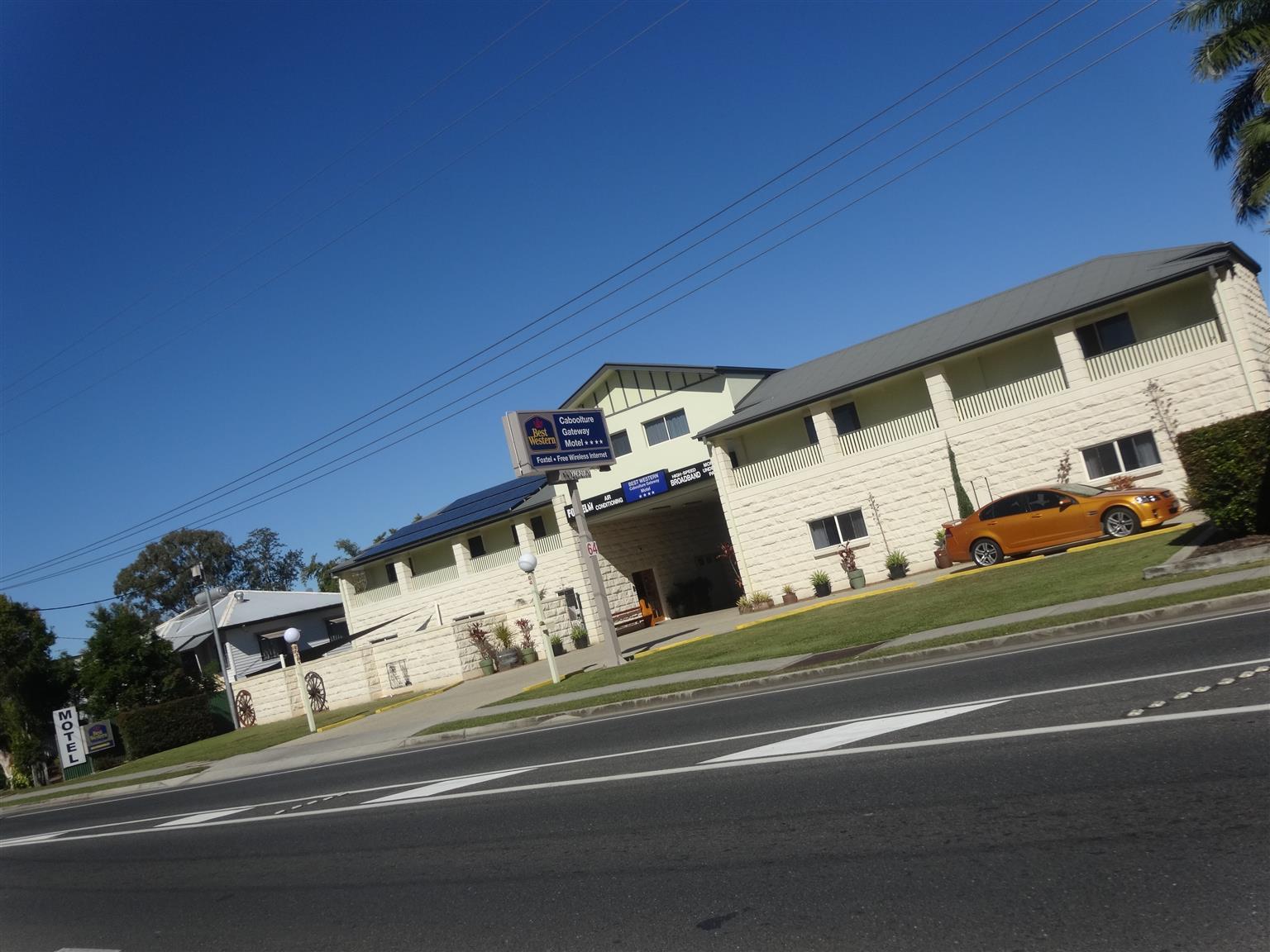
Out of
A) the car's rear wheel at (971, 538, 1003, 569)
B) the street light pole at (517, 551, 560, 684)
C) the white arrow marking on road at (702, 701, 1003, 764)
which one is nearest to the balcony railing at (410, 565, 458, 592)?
the street light pole at (517, 551, 560, 684)

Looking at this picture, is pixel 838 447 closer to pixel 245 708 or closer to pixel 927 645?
pixel 927 645

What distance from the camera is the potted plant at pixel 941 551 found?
1107 inches

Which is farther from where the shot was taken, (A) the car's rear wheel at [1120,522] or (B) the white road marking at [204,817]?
(A) the car's rear wheel at [1120,522]

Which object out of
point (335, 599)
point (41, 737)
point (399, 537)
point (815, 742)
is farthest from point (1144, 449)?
point (335, 599)

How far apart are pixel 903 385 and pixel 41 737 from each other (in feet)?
116

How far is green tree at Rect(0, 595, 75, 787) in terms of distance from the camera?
129 ft

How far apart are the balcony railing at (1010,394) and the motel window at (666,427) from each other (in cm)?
1056

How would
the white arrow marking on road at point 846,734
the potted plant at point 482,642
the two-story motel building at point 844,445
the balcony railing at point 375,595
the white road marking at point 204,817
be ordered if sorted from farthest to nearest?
the balcony railing at point 375,595
the potted plant at point 482,642
the two-story motel building at point 844,445
the white road marking at point 204,817
the white arrow marking on road at point 846,734

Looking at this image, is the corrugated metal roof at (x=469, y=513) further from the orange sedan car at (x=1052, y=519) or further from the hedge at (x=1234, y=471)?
the hedge at (x=1234, y=471)

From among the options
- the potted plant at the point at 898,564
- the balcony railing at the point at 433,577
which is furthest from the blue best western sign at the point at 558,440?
the balcony railing at the point at 433,577

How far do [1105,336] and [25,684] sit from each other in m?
39.9

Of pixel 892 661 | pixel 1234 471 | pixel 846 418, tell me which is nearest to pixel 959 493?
pixel 846 418

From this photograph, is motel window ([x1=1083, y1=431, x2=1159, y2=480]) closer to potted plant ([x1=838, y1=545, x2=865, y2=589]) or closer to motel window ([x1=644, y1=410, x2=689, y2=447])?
potted plant ([x1=838, y1=545, x2=865, y2=589])

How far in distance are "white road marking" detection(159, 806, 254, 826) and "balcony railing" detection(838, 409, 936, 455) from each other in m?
21.0
